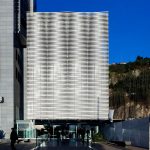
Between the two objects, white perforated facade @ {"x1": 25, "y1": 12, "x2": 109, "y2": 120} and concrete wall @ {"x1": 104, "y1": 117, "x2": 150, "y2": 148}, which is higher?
white perforated facade @ {"x1": 25, "y1": 12, "x2": 109, "y2": 120}

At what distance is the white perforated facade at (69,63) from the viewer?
10788 centimetres

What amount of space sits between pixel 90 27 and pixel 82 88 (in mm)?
12996

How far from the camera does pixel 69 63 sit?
4321 inches

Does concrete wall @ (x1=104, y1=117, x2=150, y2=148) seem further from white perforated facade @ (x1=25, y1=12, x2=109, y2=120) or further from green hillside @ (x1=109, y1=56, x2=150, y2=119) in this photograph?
green hillside @ (x1=109, y1=56, x2=150, y2=119)

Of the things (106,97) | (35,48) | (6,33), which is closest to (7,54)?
(6,33)

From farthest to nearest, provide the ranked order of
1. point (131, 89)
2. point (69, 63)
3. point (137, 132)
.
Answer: point (131, 89), point (69, 63), point (137, 132)

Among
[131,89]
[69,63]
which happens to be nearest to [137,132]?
[69,63]

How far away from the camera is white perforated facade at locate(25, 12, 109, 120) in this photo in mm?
107875

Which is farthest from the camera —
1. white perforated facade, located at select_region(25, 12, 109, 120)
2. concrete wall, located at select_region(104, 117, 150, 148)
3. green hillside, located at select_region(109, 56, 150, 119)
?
green hillside, located at select_region(109, 56, 150, 119)

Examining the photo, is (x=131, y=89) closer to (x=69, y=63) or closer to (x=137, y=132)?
(x=69, y=63)

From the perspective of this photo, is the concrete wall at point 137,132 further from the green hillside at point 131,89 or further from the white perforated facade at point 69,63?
the green hillside at point 131,89

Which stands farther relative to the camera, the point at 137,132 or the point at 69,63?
the point at 69,63

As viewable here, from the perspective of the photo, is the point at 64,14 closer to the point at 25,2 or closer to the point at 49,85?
the point at 25,2

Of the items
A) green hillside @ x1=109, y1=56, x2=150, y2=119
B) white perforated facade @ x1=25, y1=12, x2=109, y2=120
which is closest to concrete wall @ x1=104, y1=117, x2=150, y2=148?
white perforated facade @ x1=25, y1=12, x2=109, y2=120
